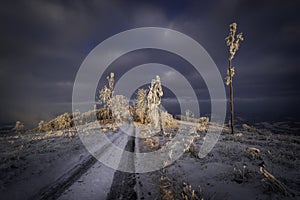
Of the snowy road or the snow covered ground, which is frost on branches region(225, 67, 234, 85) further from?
the snowy road

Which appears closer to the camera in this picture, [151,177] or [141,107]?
[151,177]

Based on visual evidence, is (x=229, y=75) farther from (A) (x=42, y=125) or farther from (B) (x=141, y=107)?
(A) (x=42, y=125)

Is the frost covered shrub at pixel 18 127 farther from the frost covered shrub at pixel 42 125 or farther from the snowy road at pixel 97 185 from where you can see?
the snowy road at pixel 97 185

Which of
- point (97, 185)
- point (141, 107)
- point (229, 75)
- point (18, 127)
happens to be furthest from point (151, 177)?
point (141, 107)

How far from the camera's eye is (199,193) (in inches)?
254

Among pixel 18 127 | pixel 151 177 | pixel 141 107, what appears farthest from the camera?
pixel 141 107

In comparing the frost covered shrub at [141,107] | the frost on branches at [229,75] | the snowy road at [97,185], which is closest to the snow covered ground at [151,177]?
the snowy road at [97,185]

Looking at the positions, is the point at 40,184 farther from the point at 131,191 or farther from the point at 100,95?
the point at 100,95

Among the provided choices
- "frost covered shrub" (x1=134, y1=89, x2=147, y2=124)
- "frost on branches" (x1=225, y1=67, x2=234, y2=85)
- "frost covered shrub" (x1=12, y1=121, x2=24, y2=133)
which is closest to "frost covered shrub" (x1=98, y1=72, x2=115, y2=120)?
"frost covered shrub" (x1=134, y1=89, x2=147, y2=124)

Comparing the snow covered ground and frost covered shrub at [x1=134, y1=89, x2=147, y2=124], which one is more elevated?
frost covered shrub at [x1=134, y1=89, x2=147, y2=124]

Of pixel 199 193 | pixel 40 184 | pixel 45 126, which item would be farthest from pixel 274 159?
pixel 45 126

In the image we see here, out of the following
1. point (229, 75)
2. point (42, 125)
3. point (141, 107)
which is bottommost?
point (42, 125)

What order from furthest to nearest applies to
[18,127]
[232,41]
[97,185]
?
[18,127], [232,41], [97,185]

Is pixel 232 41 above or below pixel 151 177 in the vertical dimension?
above
